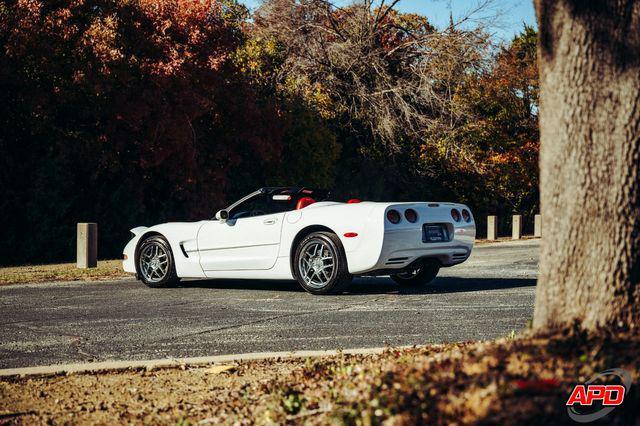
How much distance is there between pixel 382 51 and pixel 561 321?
2304 centimetres

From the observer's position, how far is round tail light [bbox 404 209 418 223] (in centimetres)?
971

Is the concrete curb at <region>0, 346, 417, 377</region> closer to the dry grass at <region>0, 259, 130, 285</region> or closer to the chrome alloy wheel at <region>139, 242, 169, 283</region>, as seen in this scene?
the chrome alloy wheel at <region>139, 242, 169, 283</region>

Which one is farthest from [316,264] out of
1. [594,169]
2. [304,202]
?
[594,169]

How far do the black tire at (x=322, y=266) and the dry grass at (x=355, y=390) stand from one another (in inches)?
167

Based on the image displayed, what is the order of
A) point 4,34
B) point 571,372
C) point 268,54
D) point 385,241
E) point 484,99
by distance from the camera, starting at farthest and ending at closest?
1. point 484,99
2. point 268,54
3. point 4,34
4. point 385,241
5. point 571,372

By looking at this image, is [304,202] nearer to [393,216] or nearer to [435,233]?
[393,216]

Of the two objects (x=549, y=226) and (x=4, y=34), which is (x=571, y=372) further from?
(x=4, y=34)

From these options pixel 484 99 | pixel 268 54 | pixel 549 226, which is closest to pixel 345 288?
pixel 549 226

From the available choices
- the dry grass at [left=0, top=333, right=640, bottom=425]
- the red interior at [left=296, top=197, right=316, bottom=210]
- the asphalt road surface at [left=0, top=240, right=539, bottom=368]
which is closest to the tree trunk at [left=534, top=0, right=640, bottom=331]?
the dry grass at [left=0, top=333, right=640, bottom=425]

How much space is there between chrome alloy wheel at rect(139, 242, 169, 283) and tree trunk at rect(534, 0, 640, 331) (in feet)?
25.4

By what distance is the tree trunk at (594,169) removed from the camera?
3912mm

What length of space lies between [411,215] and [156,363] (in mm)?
5013

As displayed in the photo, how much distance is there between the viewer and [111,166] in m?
18.6

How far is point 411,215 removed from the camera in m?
9.76
